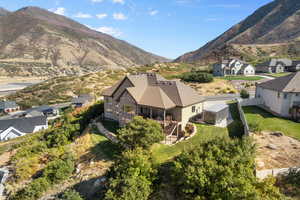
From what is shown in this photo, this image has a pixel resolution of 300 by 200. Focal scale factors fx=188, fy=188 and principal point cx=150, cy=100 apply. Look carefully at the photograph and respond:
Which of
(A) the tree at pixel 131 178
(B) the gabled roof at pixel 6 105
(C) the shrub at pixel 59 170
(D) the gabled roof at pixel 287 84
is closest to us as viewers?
(A) the tree at pixel 131 178

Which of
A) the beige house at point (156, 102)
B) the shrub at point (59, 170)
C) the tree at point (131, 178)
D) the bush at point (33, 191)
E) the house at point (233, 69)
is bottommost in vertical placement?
the bush at point (33, 191)

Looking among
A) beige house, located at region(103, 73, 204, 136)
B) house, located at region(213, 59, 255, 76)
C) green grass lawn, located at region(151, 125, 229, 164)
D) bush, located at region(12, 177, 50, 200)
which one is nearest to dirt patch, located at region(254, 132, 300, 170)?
green grass lawn, located at region(151, 125, 229, 164)

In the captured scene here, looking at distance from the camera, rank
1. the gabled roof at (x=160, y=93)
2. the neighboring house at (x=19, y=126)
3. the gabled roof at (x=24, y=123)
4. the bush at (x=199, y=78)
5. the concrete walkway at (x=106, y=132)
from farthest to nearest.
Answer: the bush at (x=199, y=78)
the gabled roof at (x=24, y=123)
the neighboring house at (x=19, y=126)
the gabled roof at (x=160, y=93)
the concrete walkway at (x=106, y=132)

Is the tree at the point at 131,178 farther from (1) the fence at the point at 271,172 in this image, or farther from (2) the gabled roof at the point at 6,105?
(2) the gabled roof at the point at 6,105

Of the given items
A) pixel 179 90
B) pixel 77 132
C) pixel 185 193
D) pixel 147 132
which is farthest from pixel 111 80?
pixel 185 193

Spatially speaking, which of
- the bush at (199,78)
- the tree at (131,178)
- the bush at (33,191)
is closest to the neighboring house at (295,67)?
the bush at (199,78)

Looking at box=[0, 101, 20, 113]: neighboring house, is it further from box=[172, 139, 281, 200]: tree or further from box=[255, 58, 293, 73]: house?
box=[255, 58, 293, 73]: house

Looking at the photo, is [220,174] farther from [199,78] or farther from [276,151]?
[199,78]
